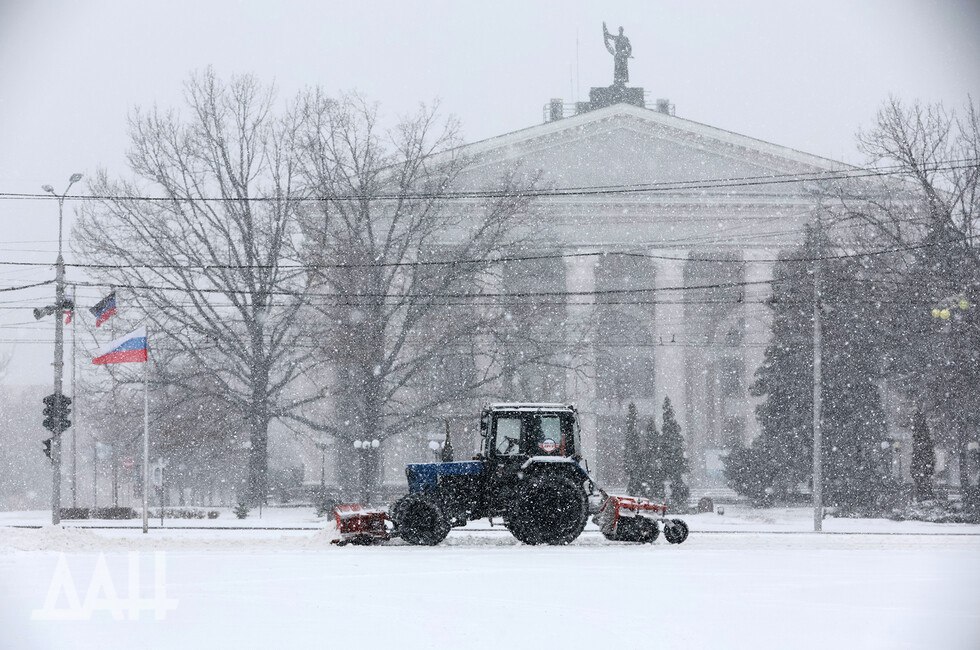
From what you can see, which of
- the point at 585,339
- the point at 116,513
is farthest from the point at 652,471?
the point at 116,513

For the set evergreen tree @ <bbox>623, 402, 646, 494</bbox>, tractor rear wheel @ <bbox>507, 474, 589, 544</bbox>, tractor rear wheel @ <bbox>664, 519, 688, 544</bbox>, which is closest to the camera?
tractor rear wheel @ <bbox>507, 474, 589, 544</bbox>

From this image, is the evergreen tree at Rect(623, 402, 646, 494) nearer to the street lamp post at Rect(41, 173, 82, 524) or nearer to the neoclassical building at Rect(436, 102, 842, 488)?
the neoclassical building at Rect(436, 102, 842, 488)

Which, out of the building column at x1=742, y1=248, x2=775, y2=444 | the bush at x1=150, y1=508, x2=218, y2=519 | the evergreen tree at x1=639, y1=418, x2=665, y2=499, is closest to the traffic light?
the bush at x1=150, y1=508, x2=218, y2=519

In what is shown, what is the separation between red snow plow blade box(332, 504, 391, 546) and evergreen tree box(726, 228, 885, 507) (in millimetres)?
22635

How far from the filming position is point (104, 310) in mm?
34031

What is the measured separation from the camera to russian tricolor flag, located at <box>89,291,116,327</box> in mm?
33781

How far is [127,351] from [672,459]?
2053cm

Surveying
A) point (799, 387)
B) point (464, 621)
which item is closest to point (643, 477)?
point (799, 387)

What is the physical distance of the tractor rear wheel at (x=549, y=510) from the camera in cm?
2142

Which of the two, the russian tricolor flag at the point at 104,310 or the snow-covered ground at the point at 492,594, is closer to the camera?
the snow-covered ground at the point at 492,594

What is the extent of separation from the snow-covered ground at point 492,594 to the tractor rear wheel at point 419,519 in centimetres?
45

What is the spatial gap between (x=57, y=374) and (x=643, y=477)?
19.6 metres

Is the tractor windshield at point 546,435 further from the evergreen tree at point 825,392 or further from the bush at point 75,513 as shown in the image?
the bush at point 75,513

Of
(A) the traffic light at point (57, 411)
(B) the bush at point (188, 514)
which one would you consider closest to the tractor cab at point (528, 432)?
(A) the traffic light at point (57, 411)
